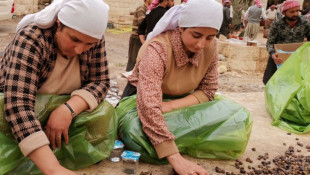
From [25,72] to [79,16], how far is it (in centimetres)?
43

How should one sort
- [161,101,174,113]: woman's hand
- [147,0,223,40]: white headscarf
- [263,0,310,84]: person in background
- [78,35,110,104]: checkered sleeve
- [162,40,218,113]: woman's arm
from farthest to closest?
[263,0,310,84]: person in background
[162,40,218,113]: woman's arm
[161,101,174,113]: woman's hand
[147,0,223,40]: white headscarf
[78,35,110,104]: checkered sleeve

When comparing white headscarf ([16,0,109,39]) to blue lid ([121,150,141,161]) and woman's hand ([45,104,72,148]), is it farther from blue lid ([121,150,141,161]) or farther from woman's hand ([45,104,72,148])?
blue lid ([121,150,141,161])

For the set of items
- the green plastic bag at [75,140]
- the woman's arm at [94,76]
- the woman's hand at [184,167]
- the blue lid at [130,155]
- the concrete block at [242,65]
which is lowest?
the concrete block at [242,65]

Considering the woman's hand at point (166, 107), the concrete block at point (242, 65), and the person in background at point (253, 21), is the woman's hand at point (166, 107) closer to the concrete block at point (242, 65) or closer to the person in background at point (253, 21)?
the concrete block at point (242, 65)

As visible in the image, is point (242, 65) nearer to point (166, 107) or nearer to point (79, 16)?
point (166, 107)

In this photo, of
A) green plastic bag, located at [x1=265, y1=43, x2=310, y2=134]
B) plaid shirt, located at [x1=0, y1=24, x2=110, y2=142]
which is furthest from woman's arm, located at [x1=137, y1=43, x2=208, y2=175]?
green plastic bag, located at [x1=265, y1=43, x2=310, y2=134]

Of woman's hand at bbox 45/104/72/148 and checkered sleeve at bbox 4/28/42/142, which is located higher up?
checkered sleeve at bbox 4/28/42/142

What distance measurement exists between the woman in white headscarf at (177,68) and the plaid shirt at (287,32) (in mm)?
2662

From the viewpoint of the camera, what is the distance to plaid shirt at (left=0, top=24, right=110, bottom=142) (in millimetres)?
1908

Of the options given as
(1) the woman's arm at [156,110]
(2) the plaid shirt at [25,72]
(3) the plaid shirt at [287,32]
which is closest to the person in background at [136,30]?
(3) the plaid shirt at [287,32]

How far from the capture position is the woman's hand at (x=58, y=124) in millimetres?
2094

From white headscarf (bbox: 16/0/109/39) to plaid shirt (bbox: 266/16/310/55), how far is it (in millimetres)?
3712

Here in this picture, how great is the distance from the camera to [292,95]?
3.79m

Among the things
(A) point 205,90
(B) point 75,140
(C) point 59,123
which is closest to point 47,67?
(C) point 59,123
